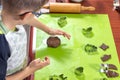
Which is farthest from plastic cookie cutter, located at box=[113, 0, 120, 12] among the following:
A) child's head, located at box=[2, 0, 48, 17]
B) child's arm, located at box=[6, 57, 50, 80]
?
child's head, located at box=[2, 0, 48, 17]

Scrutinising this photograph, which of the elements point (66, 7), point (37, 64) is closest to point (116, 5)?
point (66, 7)

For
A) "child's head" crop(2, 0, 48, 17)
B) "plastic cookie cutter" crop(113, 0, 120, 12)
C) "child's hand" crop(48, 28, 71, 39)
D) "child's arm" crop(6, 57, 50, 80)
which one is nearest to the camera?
"child's head" crop(2, 0, 48, 17)

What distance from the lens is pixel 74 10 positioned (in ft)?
3.66

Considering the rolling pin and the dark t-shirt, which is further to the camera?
the rolling pin

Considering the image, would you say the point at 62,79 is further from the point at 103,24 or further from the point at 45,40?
the point at 103,24

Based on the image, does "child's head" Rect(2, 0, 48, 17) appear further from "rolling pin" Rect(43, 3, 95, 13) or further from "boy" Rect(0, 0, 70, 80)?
"rolling pin" Rect(43, 3, 95, 13)

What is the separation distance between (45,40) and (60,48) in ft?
0.21

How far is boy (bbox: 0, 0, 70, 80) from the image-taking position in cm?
61

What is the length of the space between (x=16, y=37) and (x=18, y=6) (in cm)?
23

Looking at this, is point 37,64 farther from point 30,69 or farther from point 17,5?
point 17,5

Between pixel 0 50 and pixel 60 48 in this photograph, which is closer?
pixel 0 50

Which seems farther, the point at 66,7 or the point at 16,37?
the point at 66,7

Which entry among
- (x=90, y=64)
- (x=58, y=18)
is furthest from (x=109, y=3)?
(x=90, y=64)

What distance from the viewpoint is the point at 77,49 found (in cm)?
100
